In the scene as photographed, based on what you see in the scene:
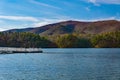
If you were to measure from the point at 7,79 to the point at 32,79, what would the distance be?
13.7 feet

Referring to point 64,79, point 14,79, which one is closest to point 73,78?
point 64,79

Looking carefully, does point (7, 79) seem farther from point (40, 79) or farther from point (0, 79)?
point (40, 79)

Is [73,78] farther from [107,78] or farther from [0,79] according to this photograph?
[0,79]

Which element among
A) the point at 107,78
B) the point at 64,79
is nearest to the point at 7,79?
the point at 64,79

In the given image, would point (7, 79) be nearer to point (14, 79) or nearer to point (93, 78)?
point (14, 79)

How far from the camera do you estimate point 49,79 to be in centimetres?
5397

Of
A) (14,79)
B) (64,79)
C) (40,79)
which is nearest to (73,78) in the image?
(64,79)

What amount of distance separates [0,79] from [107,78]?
18.3 m

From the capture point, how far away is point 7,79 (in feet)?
176

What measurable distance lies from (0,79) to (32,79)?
533cm

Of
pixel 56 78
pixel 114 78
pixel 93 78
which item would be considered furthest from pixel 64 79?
pixel 114 78

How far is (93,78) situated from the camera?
5531 centimetres

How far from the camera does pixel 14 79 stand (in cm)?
5372

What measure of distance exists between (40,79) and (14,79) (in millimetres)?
4356
